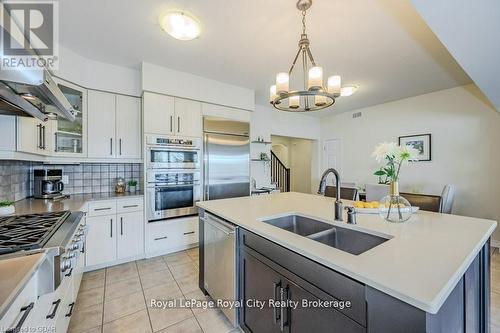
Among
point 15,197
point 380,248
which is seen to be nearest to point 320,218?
point 380,248

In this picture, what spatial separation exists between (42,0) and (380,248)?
3.00 m

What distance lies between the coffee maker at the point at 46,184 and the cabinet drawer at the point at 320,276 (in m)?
2.55

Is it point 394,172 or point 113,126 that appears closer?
point 394,172

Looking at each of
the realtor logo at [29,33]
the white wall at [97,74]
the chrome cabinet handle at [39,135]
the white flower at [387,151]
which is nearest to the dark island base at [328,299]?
the white flower at [387,151]

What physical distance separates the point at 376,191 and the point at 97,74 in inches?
176

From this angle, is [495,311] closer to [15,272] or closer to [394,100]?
[15,272]

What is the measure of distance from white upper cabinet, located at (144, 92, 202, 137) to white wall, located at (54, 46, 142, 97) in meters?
0.36

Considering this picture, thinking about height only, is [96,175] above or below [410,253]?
above

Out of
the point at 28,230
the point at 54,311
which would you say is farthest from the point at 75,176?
the point at 54,311

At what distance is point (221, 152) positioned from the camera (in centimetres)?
342

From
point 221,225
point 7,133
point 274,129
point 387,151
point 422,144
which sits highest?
point 274,129

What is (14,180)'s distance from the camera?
2.17 metres

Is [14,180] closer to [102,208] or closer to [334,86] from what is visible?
[102,208]

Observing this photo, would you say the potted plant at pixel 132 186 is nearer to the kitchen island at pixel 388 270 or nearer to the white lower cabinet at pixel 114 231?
the white lower cabinet at pixel 114 231
